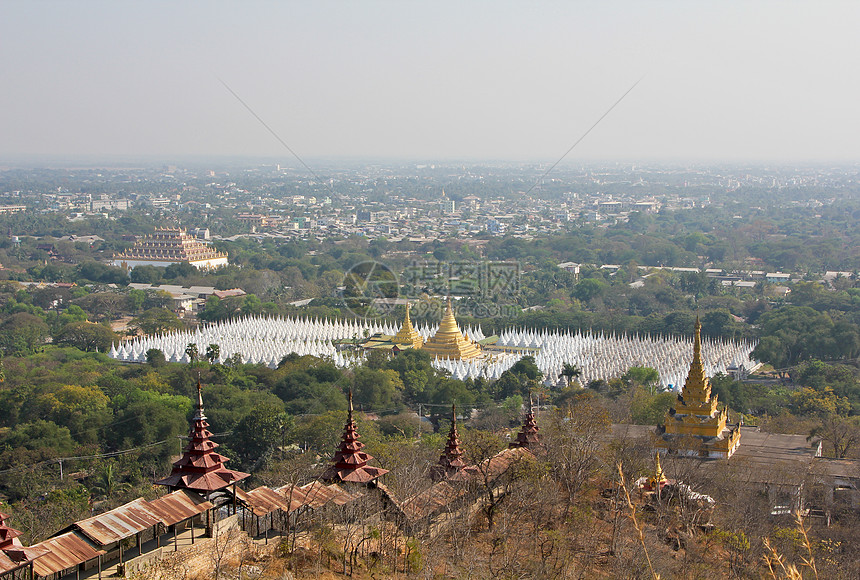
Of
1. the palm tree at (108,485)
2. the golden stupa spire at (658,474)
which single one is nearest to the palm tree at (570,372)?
the golden stupa spire at (658,474)

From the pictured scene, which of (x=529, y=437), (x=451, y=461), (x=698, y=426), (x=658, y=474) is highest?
(x=451, y=461)

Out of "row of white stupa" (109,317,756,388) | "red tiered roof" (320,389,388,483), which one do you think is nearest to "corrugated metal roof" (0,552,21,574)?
"red tiered roof" (320,389,388,483)

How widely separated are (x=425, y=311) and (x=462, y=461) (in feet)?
151

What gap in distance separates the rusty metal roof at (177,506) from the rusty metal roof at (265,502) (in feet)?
3.01

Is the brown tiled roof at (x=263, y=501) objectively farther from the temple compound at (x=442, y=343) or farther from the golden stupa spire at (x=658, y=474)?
the temple compound at (x=442, y=343)

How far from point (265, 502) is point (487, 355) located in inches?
1463

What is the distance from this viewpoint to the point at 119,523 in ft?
61.2

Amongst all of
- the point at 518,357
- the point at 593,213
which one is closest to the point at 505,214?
the point at 593,213

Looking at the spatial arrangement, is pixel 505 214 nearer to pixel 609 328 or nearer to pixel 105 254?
pixel 105 254

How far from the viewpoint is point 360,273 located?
10294 centimetres

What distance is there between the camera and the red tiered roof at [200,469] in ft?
68.3

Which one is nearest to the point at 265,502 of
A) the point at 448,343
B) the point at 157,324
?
the point at 448,343

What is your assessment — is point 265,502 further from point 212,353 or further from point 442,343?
point 442,343

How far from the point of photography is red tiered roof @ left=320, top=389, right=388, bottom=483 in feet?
75.3
